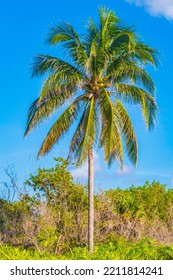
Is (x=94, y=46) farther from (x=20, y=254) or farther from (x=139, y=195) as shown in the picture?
(x=139, y=195)

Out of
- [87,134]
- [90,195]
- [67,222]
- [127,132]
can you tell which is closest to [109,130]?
[87,134]

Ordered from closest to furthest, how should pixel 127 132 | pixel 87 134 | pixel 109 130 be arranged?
pixel 109 130
pixel 87 134
pixel 127 132

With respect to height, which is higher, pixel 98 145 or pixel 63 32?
pixel 63 32

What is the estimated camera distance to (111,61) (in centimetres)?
2069

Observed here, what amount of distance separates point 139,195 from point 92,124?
357 inches

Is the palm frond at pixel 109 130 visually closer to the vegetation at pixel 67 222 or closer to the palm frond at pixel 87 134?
the palm frond at pixel 87 134

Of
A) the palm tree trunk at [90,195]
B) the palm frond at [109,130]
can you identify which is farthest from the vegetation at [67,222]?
the palm frond at [109,130]

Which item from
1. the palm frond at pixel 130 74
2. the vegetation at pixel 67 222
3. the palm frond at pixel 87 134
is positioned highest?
the palm frond at pixel 130 74

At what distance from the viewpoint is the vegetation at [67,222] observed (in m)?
20.8

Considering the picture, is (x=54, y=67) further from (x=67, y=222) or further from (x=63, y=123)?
(x=67, y=222)

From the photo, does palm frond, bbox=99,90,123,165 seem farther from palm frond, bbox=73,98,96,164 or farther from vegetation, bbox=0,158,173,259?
vegetation, bbox=0,158,173,259

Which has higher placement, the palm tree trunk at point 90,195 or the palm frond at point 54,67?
the palm frond at point 54,67

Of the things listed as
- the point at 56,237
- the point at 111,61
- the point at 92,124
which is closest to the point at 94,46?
the point at 111,61

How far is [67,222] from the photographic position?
22094 millimetres
